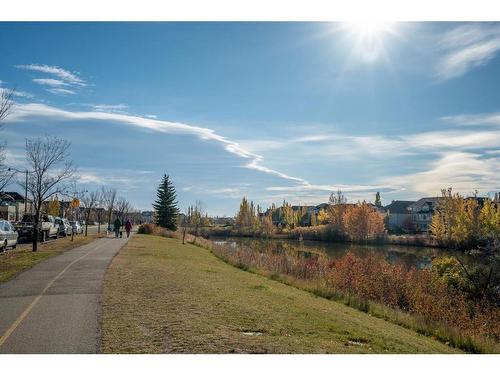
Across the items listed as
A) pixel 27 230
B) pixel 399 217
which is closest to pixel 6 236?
pixel 27 230

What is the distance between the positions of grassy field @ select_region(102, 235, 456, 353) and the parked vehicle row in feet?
42.9

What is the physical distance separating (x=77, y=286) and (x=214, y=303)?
459cm

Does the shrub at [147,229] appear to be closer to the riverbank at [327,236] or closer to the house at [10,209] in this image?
the riverbank at [327,236]

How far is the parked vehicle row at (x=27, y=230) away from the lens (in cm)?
2633

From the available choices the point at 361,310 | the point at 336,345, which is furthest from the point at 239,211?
the point at 336,345

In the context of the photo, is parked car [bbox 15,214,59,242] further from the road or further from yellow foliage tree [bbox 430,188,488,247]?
yellow foliage tree [bbox 430,188,488,247]

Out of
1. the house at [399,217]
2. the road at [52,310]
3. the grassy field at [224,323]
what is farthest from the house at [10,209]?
the house at [399,217]

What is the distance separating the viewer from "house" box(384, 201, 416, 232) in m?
111

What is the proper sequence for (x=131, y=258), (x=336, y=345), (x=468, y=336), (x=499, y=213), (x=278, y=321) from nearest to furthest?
(x=336, y=345)
(x=278, y=321)
(x=468, y=336)
(x=131, y=258)
(x=499, y=213)

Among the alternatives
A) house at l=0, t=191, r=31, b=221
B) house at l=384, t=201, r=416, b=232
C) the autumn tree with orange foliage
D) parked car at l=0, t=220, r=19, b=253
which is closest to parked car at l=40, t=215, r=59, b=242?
parked car at l=0, t=220, r=19, b=253

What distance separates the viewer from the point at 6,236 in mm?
26172

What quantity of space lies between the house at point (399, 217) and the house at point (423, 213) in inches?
52.0

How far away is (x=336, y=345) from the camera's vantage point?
927cm

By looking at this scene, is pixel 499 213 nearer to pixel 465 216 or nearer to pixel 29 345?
pixel 465 216
